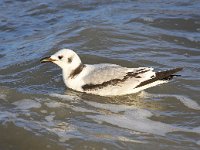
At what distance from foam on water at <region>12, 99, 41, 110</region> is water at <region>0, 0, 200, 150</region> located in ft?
0.05

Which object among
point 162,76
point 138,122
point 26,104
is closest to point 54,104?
point 26,104

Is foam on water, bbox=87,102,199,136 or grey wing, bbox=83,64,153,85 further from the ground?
grey wing, bbox=83,64,153,85

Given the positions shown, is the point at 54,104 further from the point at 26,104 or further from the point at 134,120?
the point at 134,120

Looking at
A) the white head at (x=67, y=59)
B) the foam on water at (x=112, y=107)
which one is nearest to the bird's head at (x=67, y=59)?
the white head at (x=67, y=59)

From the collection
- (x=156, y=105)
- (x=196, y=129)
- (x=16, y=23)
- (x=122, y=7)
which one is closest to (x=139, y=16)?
(x=122, y=7)

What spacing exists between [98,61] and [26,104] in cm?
261

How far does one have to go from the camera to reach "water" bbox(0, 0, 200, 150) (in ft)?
23.4

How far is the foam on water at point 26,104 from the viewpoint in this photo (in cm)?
822

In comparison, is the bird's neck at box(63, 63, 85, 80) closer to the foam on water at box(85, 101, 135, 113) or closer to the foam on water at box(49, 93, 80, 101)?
the foam on water at box(49, 93, 80, 101)

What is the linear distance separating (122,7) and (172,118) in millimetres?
7110

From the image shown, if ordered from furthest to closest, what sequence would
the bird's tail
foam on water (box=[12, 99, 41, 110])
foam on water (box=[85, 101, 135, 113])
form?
the bird's tail → foam on water (box=[85, 101, 135, 113]) → foam on water (box=[12, 99, 41, 110])

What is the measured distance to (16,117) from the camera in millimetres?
7703

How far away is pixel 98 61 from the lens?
1068cm

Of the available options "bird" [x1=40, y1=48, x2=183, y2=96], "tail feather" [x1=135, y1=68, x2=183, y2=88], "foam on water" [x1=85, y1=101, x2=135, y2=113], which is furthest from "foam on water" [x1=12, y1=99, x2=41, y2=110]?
"tail feather" [x1=135, y1=68, x2=183, y2=88]
